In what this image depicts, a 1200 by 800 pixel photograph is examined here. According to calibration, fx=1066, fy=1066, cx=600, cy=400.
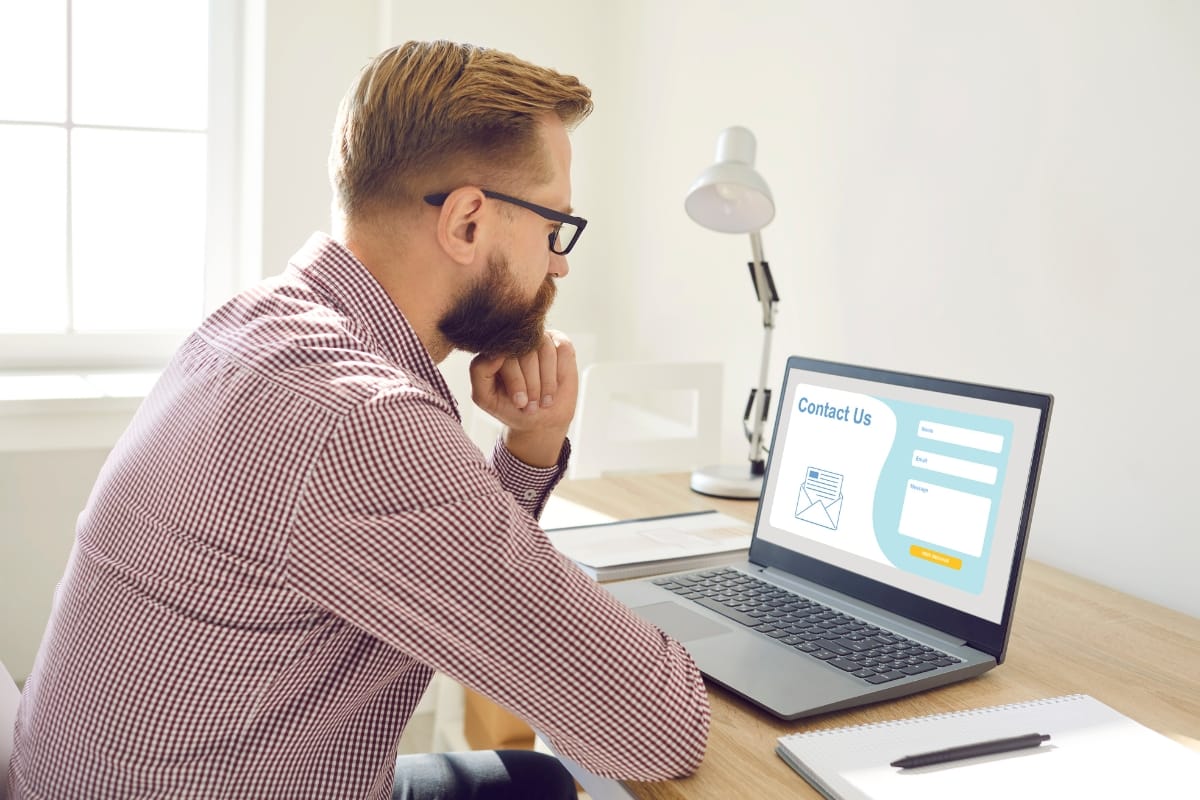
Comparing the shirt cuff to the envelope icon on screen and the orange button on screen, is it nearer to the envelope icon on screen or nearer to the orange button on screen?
the envelope icon on screen

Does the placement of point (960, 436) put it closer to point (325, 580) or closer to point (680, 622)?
point (680, 622)

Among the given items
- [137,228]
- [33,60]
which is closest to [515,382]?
[137,228]

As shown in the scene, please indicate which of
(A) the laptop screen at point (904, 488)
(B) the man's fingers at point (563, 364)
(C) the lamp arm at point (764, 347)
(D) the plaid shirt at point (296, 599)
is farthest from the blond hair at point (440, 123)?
(C) the lamp arm at point (764, 347)

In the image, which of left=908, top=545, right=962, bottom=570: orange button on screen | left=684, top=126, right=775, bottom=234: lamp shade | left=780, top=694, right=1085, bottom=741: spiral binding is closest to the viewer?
left=780, top=694, right=1085, bottom=741: spiral binding

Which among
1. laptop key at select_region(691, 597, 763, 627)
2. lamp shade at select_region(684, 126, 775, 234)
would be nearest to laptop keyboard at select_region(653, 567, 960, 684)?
laptop key at select_region(691, 597, 763, 627)

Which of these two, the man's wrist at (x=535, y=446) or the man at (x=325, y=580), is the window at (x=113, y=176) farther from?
the man at (x=325, y=580)

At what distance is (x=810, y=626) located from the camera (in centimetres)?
115

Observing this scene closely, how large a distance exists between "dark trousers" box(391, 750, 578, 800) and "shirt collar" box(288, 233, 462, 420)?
0.54 m

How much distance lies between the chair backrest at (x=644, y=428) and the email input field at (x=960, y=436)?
33.1 inches

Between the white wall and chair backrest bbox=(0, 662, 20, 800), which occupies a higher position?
the white wall

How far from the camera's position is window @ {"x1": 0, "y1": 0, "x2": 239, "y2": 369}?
7.98ft

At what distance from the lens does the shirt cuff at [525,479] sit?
130 cm

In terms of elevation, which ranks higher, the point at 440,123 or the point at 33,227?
the point at 440,123

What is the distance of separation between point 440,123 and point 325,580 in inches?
18.5
